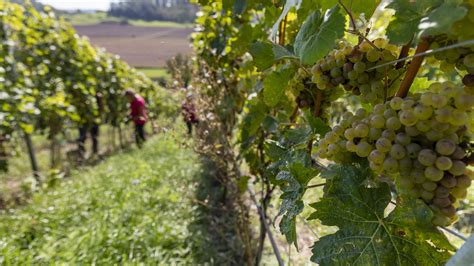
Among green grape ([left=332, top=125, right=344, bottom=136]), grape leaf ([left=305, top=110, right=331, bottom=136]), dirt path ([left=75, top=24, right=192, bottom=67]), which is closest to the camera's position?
green grape ([left=332, top=125, right=344, bottom=136])

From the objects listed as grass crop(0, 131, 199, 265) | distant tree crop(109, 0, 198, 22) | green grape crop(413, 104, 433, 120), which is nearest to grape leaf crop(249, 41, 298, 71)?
green grape crop(413, 104, 433, 120)

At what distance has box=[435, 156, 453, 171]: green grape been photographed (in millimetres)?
579

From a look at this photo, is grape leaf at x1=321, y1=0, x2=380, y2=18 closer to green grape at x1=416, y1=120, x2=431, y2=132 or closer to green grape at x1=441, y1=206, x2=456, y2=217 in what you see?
green grape at x1=416, y1=120, x2=431, y2=132

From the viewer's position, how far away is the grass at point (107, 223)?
297 cm

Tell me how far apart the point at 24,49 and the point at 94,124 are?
2.64 metres

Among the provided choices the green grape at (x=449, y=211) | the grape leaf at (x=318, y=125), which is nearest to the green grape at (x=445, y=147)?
the green grape at (x=449, y=211)

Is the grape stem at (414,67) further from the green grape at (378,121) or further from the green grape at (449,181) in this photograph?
the green grape at (449,181)

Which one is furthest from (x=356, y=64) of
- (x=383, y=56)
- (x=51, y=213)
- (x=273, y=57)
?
(x=51, y=213)

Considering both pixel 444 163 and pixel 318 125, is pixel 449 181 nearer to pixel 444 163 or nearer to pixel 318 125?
pixel 444 163

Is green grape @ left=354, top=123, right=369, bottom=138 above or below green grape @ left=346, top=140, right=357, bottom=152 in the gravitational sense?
above

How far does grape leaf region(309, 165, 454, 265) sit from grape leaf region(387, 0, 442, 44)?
277mm

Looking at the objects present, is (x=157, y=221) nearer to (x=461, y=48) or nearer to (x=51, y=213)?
(x=51, y=213)

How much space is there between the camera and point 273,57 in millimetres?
1096

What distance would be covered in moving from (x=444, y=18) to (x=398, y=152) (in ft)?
→ 0.73
